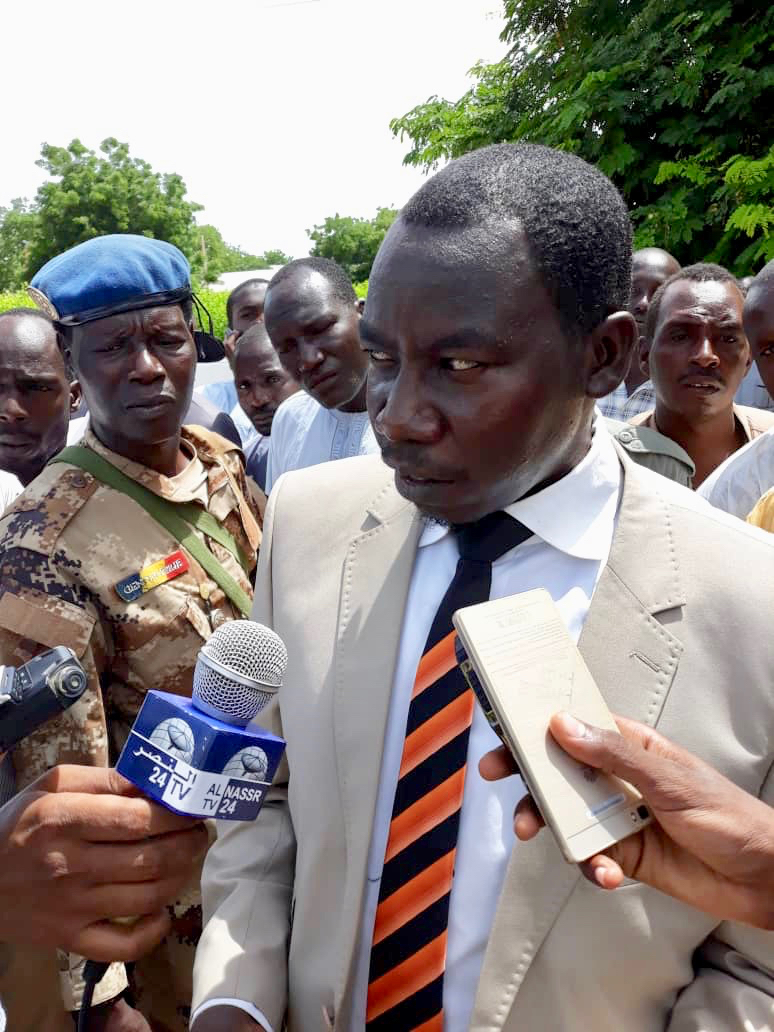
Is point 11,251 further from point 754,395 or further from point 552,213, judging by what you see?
point 552,213

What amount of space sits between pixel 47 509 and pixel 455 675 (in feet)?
4.55

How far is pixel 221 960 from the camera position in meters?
1.64

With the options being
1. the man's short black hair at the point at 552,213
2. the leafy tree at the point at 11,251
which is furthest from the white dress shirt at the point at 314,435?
the leafy tree at the point at 11,251

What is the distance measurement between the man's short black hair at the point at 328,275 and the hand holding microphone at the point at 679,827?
12.6 feet

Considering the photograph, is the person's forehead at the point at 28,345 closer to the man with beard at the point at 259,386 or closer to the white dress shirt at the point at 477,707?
the man with beard at the point at 259,386

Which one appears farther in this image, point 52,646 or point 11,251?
point 11,251

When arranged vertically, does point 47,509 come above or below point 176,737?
below

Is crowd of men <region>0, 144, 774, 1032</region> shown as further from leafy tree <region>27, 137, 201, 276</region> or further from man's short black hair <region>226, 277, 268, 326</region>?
leafy tree <region>27, 137, 201, 276</region>

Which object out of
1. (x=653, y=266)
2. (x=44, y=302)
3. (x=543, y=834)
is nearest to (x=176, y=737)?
(x=543, y=834)

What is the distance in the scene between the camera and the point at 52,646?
90.8 inches

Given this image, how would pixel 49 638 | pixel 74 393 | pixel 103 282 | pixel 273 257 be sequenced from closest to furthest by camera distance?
pixel 49 638, pixel 103 282, pixel 74 393, pixel 273 257

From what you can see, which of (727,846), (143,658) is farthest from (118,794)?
(143,658)

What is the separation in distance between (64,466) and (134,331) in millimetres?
469

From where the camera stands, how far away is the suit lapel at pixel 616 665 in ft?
4.78
